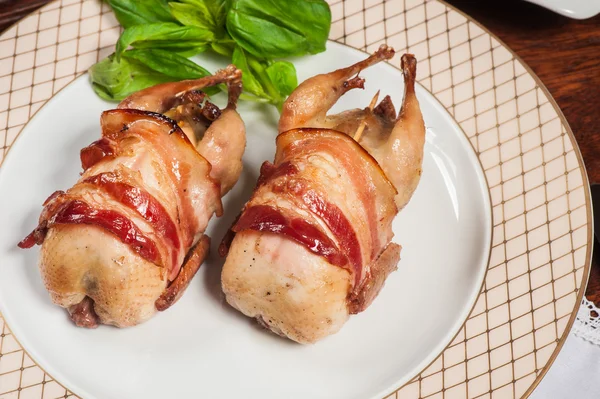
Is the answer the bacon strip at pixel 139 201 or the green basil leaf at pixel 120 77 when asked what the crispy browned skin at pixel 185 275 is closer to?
the bacon strip at pixel 139 201

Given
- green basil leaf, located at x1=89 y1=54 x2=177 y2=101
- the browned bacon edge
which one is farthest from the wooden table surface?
the browned bacon edge

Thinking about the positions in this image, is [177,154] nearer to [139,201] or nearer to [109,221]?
[139,201]

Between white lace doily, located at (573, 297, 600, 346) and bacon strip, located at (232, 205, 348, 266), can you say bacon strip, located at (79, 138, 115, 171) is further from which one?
white lace doily, located at (573, 297, 600, 346)

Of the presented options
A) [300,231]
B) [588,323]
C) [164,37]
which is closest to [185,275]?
[300,231]

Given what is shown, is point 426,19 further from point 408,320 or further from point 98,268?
point 98,268

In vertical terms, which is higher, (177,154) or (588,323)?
(177,154)
